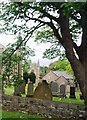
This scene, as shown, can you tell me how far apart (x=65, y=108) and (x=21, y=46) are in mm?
1941

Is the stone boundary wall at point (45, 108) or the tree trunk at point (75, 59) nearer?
the tree trunk at point (75, 59)

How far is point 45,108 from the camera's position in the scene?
25.3 ft

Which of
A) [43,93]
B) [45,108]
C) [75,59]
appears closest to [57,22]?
[75,59]

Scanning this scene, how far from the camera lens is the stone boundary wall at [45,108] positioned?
737 cm

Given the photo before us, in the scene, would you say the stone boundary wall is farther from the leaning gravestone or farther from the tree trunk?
the tree trunk

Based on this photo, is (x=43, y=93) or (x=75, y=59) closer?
(x=75, y=59)

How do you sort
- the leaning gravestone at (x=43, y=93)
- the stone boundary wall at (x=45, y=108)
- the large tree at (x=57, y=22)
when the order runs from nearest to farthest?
the large tree at (x=57, y=22) → the stone boundary wall at (x=45, y=108) → the leaning gravestone at (x=43, y=93)

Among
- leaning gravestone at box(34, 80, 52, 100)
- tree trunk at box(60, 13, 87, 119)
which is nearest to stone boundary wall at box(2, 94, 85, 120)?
leaning gravestone at box(34, 80, 52, 100)

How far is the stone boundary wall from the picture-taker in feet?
24.2

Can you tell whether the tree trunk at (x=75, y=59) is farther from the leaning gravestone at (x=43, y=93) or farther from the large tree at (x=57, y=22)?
the leaning gravestone at (x=43, y=93)

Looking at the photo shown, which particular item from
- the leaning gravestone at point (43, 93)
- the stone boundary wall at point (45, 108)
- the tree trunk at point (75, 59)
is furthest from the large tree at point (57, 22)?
the leaning gravestone at point (43, 93)

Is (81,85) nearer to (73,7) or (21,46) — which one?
(21,46)

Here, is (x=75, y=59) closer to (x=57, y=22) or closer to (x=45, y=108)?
(x=57, y=22)

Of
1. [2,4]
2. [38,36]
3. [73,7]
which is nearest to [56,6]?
[73,7]
